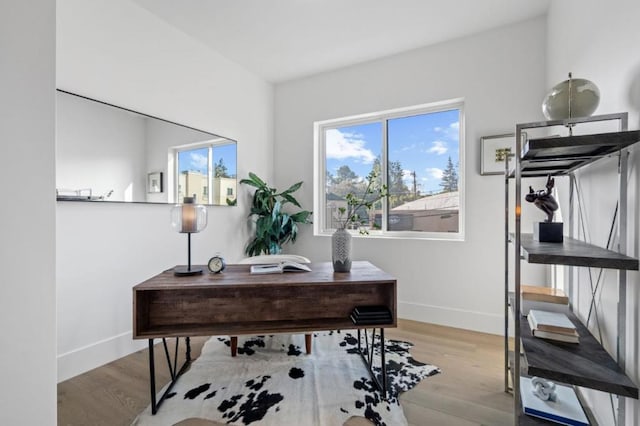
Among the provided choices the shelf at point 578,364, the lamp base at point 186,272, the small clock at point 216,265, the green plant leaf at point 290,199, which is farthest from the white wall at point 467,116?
the lamp base at point 186,272

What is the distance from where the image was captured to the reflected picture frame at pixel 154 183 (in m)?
2.50

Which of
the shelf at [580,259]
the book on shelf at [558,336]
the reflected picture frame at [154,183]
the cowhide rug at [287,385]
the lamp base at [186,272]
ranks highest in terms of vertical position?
the reflected picture frame at [154,183]

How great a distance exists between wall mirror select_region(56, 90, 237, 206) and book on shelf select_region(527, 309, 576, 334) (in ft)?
8.89

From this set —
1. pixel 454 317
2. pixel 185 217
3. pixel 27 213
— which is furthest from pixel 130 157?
pixel 454 317

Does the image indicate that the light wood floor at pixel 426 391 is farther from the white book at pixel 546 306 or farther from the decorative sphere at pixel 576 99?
the decorative sphere at pixel 576 99

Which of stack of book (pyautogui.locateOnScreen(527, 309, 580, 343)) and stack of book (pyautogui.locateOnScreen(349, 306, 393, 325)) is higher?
stack of book (pyautogui.locateOnScreen(527, 309, 580, 343))

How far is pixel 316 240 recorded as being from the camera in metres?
3.71

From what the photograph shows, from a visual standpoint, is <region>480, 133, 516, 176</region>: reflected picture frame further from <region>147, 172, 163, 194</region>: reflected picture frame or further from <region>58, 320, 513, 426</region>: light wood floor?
<region>147, 172, 163, 194</region>: reflected picture frame

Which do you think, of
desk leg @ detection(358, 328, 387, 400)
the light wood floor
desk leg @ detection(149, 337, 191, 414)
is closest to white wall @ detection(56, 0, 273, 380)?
the light wood floor

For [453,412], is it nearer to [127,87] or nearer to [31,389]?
[31,389]

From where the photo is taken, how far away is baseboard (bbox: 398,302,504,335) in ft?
8.90

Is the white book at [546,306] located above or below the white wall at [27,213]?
below

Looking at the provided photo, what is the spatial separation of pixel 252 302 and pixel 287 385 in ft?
1.94

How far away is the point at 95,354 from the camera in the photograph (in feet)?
7.16
